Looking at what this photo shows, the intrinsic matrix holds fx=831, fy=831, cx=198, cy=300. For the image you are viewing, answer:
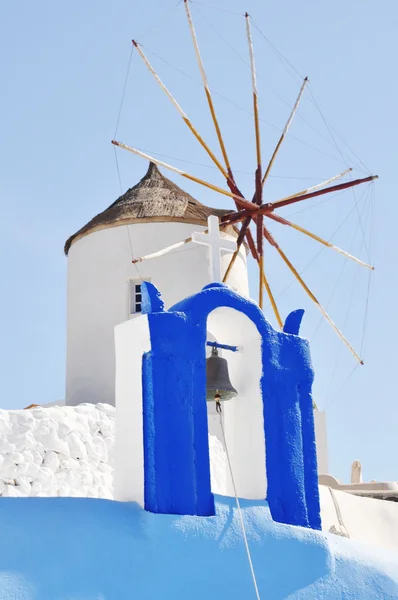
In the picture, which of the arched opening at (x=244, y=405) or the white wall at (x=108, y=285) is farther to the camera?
the white wall at (x=108, y=285)

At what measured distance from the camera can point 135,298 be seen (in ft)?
33.1

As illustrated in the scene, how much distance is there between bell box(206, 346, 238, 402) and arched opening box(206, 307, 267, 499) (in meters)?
0.09

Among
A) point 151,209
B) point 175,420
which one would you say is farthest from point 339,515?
point 151,209

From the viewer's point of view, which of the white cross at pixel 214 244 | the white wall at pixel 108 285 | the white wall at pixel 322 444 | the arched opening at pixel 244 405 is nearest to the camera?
the arched opening at pixel 244 405

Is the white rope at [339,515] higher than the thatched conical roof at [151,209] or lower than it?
lower

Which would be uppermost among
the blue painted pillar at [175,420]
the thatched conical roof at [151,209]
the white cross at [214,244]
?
the thatched conical roof at [151,209]

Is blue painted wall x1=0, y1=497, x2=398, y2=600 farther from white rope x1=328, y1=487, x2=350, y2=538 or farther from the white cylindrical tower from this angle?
the white cylindrical tower

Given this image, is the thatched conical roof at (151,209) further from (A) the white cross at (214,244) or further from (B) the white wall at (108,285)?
(A) the white cross at (214,244)

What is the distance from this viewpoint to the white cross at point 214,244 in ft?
13.8

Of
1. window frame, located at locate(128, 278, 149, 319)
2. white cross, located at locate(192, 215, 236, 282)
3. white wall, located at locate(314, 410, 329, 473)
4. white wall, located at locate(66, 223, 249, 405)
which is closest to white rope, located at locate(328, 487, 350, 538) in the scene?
white wall, located at locate(66, 223, 249, 405)

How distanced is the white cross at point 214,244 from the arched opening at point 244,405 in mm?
233

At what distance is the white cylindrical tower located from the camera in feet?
32.6

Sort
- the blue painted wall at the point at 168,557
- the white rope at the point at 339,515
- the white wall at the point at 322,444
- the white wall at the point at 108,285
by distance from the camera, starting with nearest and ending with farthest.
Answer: the blue painted wall at the point at 168,557 → the white rope at the point at 339,515 → the white wall at the point at 108,285 → the white wall at the point at 322,444

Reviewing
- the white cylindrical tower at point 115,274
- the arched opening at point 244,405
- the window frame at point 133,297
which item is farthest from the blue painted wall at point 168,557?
the window frame at point 133,297
